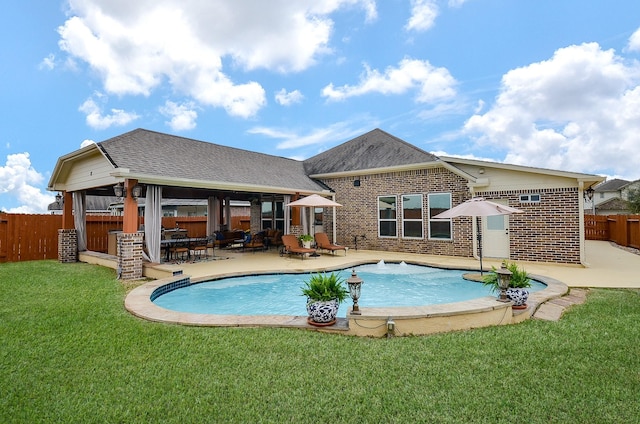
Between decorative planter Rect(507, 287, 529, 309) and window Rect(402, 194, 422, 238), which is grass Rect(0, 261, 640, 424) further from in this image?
window Rect(402, 194, 422, 238)

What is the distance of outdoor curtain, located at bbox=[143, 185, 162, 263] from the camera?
32.1 feet

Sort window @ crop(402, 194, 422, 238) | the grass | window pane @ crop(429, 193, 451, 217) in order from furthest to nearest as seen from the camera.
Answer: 1. window @ crop(402, 194, 422, 238)
2. window pane @ crop(429, 193, 451, 217)
3. the grass

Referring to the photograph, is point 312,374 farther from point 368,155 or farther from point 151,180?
point 368,155

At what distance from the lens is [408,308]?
4.96 meters

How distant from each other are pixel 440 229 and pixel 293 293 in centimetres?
761

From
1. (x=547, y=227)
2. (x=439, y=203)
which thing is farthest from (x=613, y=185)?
(x=439, y=203)

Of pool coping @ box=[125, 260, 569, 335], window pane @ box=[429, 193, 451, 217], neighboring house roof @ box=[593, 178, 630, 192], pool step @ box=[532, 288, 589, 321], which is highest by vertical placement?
neighboring house roof @ box=[593, 178, 630, 192]

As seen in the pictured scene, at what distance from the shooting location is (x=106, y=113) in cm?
1266

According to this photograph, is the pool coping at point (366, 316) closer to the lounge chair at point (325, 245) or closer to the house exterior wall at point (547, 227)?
the house exterior wall at point (547, 227)

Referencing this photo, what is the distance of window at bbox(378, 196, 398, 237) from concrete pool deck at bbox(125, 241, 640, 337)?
3.46 ft

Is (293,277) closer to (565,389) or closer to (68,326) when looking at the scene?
(68,326)

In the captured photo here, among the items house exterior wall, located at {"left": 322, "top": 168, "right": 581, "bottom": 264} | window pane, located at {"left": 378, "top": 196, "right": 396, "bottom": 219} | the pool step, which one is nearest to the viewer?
the pool step

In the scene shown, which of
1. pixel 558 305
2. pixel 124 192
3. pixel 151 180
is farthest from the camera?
pixel 151 180

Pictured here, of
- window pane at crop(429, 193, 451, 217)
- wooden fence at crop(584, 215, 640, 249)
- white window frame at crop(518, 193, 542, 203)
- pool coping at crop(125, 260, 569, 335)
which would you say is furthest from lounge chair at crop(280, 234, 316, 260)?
wooden fence at crop(584, 215, 640, 249)
